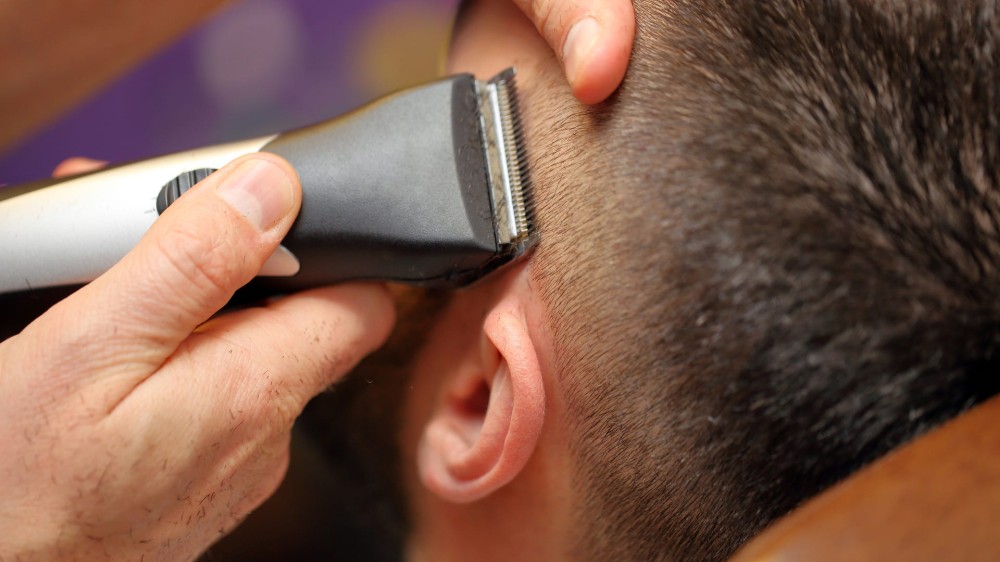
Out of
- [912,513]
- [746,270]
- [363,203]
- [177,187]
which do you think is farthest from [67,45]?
[912,513]

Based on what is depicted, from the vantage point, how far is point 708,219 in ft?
1.54

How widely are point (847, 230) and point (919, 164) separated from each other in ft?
0.18

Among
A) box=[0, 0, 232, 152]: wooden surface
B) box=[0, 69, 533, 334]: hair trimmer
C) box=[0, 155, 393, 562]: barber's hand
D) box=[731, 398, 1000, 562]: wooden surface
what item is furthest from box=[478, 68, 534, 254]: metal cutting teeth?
box=[0, 0, 232, 152]: wooden surface

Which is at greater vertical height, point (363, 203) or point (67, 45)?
point (67, 45)

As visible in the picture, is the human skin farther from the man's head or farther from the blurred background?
the blurred background

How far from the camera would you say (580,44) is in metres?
0.52

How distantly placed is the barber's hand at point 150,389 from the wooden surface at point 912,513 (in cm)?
34

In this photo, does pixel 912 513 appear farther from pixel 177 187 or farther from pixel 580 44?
pixel 177 187

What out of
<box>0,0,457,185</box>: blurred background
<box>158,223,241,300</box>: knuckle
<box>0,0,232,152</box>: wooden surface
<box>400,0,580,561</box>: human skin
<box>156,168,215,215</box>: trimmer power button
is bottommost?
<box>400,0,580,561</box>: human skin

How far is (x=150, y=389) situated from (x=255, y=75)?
0.81m

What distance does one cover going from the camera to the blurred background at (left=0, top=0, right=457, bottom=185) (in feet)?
3.80

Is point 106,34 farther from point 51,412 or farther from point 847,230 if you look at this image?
point 847,230

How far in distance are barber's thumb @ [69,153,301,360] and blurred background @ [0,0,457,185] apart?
0.65m

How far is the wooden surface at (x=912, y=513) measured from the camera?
35 centimetres
